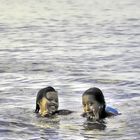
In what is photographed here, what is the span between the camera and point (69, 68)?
20172mm

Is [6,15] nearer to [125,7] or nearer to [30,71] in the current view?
[125,7]

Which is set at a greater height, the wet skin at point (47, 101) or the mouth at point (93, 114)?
the wet skin at point (47, 101)

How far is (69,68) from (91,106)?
704 cm

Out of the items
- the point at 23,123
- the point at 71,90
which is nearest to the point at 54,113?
the point at 23,123

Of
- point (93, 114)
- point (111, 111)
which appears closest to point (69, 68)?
point (111, 111)

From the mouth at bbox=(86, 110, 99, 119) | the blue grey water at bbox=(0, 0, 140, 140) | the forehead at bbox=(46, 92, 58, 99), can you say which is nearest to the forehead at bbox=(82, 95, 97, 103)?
the mouth at bbox=(86, 110, 99, 119)

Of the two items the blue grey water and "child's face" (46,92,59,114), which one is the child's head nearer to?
the blue grey water

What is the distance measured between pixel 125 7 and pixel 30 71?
25103 millimetres

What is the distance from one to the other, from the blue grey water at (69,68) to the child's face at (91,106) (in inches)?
9.2

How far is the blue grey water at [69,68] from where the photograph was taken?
13.0 metres

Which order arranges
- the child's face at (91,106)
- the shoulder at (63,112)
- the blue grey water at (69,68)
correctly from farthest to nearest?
the shoulder at (63,112) → the child's face at (91,106) → the blue grey water at (69,68)

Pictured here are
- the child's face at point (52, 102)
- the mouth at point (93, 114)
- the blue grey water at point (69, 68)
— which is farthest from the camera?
the child's face at point (52, 102)

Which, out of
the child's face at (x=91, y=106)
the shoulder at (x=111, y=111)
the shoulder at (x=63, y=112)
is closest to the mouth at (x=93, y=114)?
the child's face at (x=91, y=106)

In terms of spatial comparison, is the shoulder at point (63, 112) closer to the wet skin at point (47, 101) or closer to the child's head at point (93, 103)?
the wet skin at point (47, 101)
